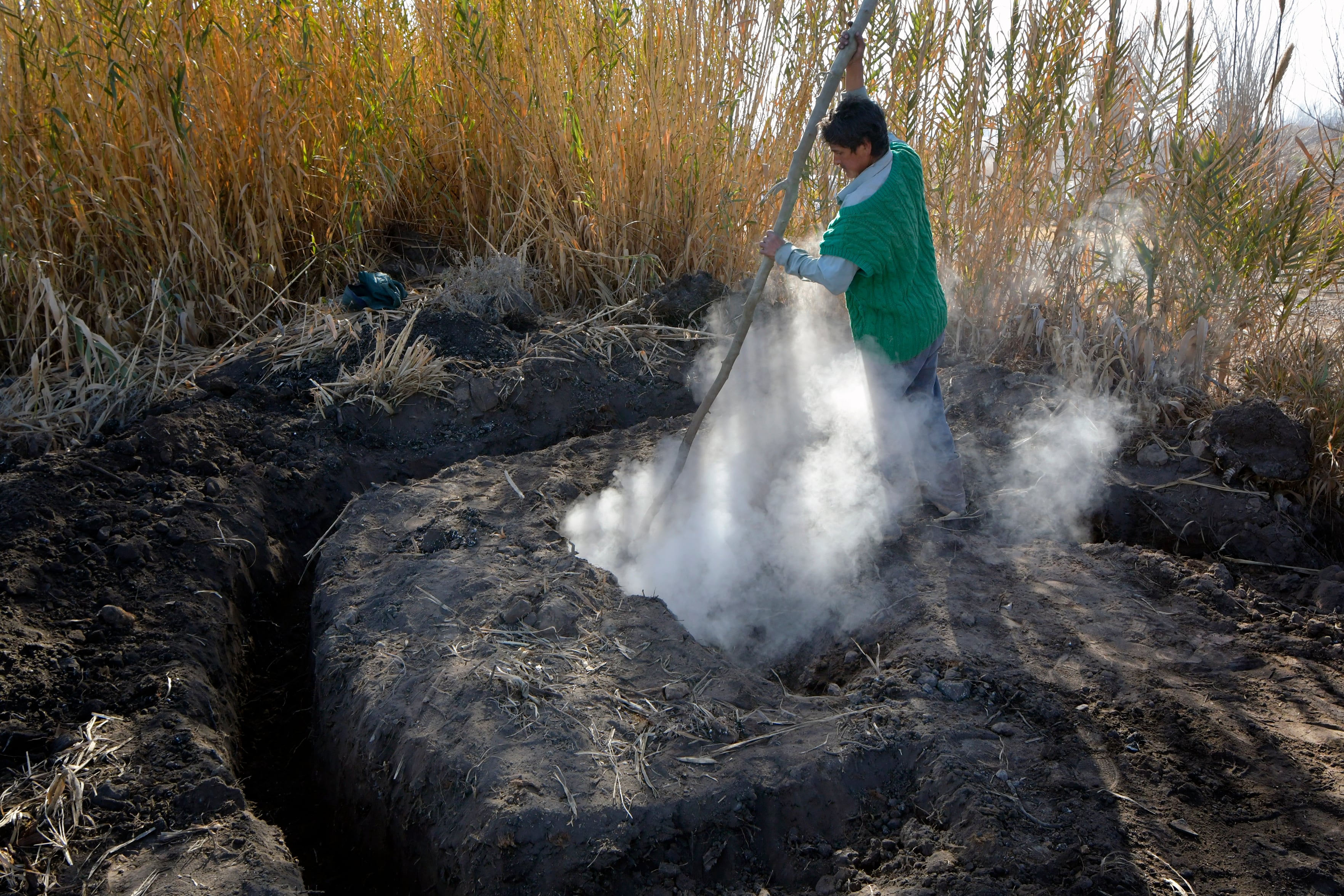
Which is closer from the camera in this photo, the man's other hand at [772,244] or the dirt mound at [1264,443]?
the man's other hand at [772,244]

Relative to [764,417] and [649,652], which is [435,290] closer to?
[764,417]

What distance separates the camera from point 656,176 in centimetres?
450

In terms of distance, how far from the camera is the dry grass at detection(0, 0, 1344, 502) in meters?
3.73

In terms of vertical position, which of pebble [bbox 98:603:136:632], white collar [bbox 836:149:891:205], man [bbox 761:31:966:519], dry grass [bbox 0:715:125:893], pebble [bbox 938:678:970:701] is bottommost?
dry grass [bbox 0:715:125:893]

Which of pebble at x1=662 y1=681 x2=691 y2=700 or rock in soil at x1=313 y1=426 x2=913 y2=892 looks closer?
rock in soil at x1=313 y1=426 x2=913 y2=892

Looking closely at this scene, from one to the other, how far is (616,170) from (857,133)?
7.08 ft

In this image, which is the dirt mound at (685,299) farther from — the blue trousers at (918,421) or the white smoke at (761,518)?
the blue trousers at (918,421)

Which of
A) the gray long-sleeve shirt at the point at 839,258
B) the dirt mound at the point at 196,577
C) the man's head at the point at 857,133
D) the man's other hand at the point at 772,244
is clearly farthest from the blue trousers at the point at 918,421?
the dirt mound at the point at 196,577

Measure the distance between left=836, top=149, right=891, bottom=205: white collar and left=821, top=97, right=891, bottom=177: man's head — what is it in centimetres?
1

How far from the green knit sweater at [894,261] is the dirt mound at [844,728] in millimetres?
797

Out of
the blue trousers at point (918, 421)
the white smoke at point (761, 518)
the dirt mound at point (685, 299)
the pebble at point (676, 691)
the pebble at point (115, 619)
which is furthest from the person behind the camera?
the dirt mound at point (685, 299)

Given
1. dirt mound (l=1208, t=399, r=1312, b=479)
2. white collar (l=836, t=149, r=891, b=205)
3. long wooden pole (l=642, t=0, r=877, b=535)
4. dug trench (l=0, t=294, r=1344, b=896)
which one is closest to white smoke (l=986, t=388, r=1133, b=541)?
dug trench (l=0, t=294, r=1344, b=896)

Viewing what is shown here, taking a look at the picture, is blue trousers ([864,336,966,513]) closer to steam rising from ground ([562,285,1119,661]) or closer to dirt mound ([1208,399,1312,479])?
steam rising from ground ([562,285,1119,661])

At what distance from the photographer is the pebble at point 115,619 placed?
8.18 ft
